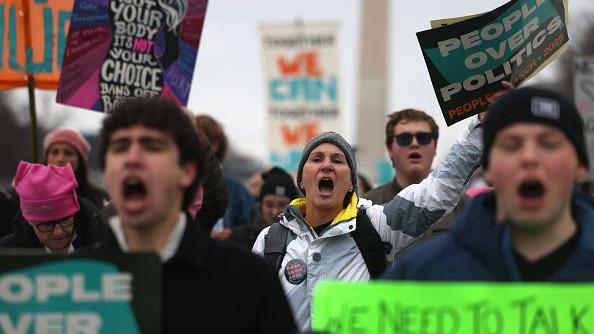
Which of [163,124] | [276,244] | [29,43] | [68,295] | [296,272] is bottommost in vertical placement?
[296,272]

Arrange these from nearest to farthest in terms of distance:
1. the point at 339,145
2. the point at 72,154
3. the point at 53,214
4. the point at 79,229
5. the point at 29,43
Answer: the point at 339,145
the point at 53,214
the point at 79,229
the point at 72,154
the point at 29,43

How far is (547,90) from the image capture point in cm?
361

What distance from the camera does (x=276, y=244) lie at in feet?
17.8

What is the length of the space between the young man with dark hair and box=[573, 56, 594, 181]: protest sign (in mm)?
7408

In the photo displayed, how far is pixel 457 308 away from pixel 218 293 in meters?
0.69

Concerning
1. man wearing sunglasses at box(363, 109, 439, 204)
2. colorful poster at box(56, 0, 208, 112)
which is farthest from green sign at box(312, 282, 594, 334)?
colorful poster at box(56, 0, 208, 112)

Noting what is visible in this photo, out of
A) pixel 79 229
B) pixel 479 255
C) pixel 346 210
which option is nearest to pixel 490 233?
pixel 479 255

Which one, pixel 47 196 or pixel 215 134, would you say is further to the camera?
pixel 215 134

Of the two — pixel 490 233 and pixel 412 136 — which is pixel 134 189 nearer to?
pixel 490 233

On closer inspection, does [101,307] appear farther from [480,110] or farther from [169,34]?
[169,34]

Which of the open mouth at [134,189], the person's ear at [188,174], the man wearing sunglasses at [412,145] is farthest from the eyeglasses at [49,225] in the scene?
the open mouth at [134,189]

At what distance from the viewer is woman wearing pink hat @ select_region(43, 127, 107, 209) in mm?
7793

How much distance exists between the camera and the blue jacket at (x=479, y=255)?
3.43 m

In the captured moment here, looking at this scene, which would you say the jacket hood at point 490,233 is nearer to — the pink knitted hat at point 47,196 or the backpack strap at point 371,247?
the backpack strap at point 371,247
